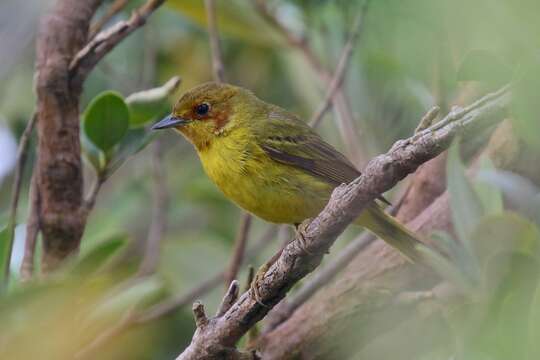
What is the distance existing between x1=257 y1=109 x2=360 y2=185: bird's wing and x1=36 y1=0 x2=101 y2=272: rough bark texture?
994mm

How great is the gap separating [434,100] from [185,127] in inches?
51.1

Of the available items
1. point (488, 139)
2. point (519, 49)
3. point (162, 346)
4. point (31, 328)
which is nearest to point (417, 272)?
point (488, 139)

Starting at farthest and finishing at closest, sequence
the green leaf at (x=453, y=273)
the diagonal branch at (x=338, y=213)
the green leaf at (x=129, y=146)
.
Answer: the green leaf at (x=129, y=146), the green leaf at (x=453, y=273), the diagonal branch at (x=338, y=213)

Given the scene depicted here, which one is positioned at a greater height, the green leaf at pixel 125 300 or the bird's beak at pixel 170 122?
the bird's beak at pixel 170 122

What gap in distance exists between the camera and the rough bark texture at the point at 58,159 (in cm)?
329

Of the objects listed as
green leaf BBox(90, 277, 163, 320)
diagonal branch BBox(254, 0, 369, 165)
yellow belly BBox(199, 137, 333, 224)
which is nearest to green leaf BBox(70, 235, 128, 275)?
green leaf BBox(90, 277, 163, 320)

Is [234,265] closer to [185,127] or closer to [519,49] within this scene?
[185,127]

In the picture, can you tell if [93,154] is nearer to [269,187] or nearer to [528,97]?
[269,187]

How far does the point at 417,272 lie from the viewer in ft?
12.4

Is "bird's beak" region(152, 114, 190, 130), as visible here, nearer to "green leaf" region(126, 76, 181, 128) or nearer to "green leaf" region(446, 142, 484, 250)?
"green leaf" region(126, 76, 181, 128)

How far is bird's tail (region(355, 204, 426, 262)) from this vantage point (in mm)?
3543

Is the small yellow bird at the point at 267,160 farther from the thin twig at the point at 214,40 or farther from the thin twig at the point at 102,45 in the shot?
the thin twig at the point at 102,45

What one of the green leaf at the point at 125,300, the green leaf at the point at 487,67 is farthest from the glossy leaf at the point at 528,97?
the green leaf at the point at 125,300

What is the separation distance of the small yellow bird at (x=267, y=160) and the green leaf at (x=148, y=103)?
1.21 feet
